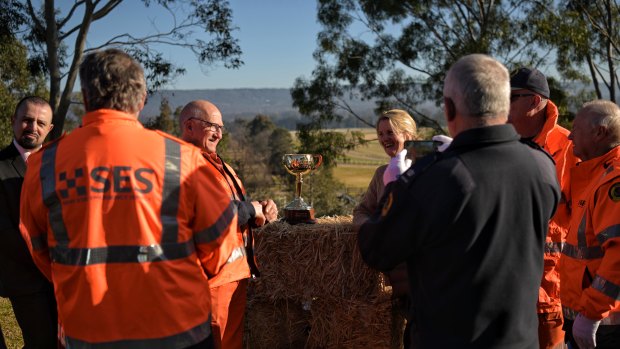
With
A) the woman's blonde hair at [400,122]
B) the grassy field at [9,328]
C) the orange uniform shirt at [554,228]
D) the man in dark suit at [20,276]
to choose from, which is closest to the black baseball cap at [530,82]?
the orange uniform shirt at [554,228]

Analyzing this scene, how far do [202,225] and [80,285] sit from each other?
572 mm

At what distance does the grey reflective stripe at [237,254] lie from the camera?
357 centimetres

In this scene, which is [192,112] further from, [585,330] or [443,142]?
[585,330]

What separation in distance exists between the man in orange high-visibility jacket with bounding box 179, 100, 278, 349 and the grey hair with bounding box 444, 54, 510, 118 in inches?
63.6

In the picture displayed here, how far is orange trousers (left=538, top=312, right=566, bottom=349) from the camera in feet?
12.9

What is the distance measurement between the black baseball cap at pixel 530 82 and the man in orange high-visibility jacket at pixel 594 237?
0.28 meters

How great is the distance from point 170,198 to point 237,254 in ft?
3.67

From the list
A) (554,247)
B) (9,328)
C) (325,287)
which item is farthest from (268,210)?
(9,328)

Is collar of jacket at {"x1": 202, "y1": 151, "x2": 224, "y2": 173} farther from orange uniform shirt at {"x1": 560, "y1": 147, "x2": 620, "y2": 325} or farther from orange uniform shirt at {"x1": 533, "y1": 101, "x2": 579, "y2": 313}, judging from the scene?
orange uniform shirt at {"x1": 560, "y1": 147, "x2": 620, "y2": 325}

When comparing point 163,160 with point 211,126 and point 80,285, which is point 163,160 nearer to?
point 80,285

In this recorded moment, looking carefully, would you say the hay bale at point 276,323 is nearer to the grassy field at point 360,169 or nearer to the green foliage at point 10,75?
the green foliage at point 10,75

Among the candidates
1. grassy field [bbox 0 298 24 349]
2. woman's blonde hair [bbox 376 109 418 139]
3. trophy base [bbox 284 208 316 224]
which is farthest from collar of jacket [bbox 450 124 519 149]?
grassy field [bbox 0 298 24 349]

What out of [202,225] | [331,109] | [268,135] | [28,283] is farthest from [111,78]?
[268,135]

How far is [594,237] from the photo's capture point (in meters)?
3.43
